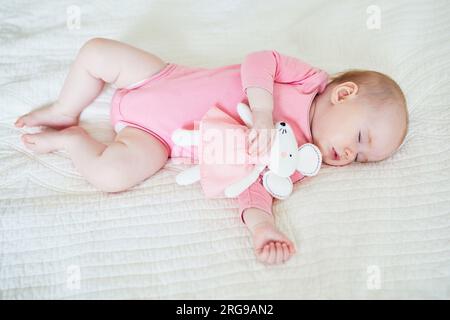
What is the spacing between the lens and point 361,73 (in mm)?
1126

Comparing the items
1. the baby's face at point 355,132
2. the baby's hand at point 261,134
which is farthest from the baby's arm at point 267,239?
the baby's face at point 355,132

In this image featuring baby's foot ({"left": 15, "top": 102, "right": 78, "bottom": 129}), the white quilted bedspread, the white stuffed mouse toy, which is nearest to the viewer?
the white quilted bedspread

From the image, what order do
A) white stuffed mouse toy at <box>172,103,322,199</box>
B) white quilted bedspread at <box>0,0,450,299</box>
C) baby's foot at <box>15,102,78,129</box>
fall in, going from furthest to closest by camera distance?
baby's foot at <box>15,102,78,129</box> < white stuffed mouse toy at <box>172,103,322,199</box> < white quilted bedspread at <box>0,0,450,299</box>

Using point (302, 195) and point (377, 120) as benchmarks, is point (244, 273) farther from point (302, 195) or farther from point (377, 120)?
point (377, 120)

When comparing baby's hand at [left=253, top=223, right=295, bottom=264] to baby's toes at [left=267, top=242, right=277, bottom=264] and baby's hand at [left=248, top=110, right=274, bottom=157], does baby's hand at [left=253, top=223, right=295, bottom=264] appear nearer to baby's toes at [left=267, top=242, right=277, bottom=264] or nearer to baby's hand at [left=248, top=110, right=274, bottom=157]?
baby's toes at [left=267, top=242, right=277, bottom=264]

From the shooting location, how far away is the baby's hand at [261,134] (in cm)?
100

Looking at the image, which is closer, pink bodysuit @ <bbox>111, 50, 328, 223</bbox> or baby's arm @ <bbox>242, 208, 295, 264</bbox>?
baby's arm @ <bbox>242, 208, 295, 264</bbox>

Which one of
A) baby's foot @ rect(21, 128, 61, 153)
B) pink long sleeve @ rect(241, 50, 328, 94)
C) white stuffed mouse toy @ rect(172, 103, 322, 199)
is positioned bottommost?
white stuffed mouse toy @ rect(172, 103, 322, 199)

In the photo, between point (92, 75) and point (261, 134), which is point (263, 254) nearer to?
point (261, 134)

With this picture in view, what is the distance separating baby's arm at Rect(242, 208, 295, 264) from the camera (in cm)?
92

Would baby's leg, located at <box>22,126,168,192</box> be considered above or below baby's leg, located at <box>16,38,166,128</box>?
below

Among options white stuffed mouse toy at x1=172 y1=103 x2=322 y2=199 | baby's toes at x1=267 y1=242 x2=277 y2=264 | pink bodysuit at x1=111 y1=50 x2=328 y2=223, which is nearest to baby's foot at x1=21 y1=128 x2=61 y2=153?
pink bodysuit at x1=111 y1=50 x2=328 y2=223

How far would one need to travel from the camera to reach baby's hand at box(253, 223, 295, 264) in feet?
3.01

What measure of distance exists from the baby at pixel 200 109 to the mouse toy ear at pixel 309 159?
43mm
